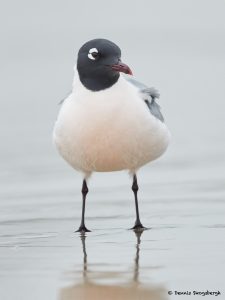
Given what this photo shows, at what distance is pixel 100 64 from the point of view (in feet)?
31.2

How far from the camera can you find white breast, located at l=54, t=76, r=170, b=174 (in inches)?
370

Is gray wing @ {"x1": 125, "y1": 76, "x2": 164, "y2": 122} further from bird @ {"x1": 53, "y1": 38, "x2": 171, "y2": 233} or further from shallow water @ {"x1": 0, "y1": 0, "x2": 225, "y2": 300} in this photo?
shallow water @ {"x1": 0, "y1": 0, "x2": 225, "y2": 300}

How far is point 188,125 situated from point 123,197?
4.42m

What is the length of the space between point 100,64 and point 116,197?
1906mm

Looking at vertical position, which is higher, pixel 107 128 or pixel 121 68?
pixel 121 68

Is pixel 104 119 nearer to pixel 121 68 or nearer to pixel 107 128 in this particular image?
pixel 107 128

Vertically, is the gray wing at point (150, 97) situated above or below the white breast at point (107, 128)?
above

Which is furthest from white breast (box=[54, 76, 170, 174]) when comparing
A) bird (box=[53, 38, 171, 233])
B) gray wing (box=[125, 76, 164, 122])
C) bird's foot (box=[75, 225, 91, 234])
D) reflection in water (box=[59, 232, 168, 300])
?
reflection in water (box=[59, 232, 168, 300])

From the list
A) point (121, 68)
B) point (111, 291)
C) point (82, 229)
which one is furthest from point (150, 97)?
point (111, 291)

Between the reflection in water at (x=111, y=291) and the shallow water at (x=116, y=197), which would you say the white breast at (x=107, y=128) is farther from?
the reflection in water at (x=111, y=291)

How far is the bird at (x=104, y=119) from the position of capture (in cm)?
941

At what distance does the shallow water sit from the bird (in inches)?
21.2

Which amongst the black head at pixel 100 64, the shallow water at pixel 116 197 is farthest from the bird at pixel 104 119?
the shallow water at pixel 116 197

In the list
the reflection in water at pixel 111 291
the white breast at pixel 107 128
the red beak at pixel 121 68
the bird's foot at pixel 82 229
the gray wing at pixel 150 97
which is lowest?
the reflection in water at pixel 111 291
